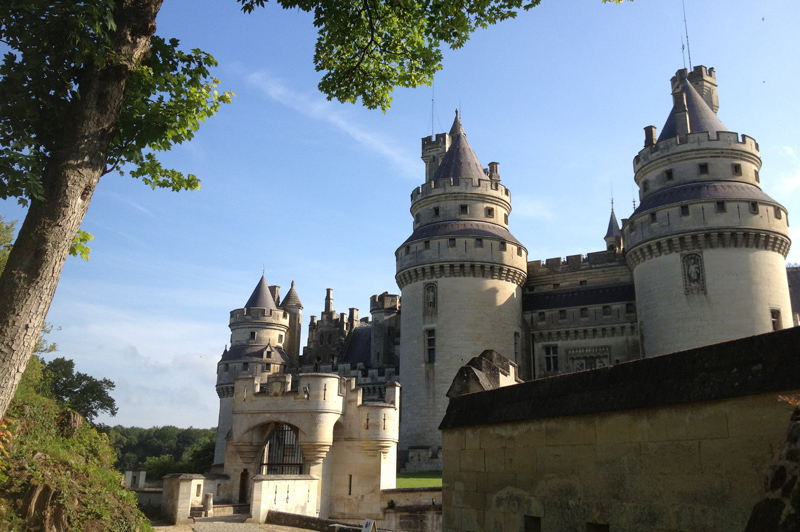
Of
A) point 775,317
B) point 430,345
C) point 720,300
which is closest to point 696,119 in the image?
point 720,300

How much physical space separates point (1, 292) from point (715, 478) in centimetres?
593

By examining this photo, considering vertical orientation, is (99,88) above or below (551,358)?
below

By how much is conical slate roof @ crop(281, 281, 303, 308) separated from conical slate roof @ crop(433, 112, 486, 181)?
20813 millimetres

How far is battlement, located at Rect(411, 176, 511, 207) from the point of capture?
1505 inches

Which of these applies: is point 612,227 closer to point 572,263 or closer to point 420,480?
point 572,263

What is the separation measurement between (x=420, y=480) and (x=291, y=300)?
102 feet

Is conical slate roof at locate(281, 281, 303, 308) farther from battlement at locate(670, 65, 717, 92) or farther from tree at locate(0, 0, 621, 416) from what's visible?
tree at locate(0, 0, 621, 416)

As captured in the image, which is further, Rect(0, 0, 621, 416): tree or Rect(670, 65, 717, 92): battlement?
Rect(670, 65, 717, 92): battlement

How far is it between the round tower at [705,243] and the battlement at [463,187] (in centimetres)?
790

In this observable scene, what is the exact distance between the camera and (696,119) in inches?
1346

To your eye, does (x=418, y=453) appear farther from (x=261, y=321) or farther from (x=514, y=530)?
(x=514, y=530)

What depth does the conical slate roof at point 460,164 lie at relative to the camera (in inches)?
1540

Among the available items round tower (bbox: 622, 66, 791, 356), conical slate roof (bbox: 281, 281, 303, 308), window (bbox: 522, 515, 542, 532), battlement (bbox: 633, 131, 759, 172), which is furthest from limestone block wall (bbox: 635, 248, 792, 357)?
conical slate roof (bbox: 281, 281, 303, 308)

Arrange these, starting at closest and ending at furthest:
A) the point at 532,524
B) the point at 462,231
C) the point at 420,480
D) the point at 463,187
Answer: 1. the point at 532,524
2. the point at 420,480
3. the point at 462,231
4. the point at 463,187
